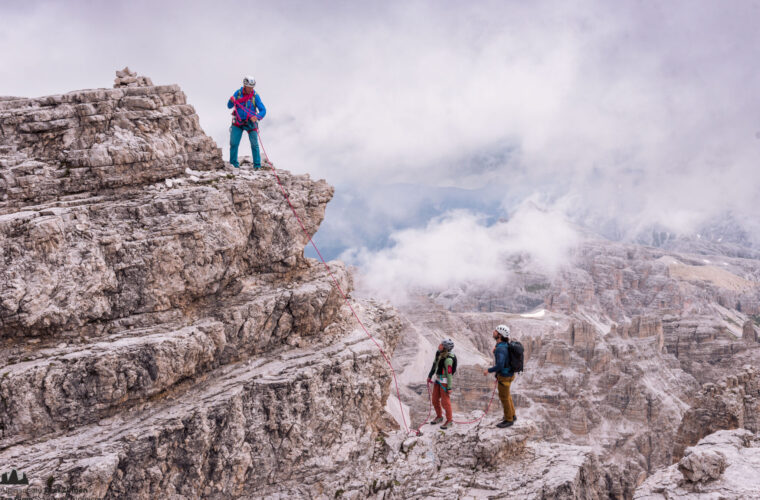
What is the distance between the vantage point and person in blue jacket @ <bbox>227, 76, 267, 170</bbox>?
20.8m

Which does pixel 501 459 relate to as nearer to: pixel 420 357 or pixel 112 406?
pixel 112 406

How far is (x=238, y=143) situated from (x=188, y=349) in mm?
8653

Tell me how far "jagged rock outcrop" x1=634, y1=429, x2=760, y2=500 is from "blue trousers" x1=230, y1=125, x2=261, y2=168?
17.9 m

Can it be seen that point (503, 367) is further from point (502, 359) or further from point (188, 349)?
point (188, 349)

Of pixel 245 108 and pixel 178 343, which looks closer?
pixel 178 343

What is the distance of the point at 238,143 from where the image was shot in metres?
21.4

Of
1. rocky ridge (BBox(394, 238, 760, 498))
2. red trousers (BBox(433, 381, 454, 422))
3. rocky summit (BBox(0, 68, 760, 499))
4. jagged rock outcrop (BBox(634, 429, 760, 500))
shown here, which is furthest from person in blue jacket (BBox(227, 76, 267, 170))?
rocky ridge (BBox(394, 238, 760, 498))

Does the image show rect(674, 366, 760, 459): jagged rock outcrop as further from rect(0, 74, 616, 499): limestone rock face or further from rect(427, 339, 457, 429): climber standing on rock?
rect(427, 339, 457, 429): climber standing on rock

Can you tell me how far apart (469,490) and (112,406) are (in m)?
11.4

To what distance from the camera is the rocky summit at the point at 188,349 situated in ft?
50.3

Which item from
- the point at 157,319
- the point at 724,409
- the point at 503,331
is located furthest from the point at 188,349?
the point at 724,409

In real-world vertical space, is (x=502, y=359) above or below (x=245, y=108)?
below

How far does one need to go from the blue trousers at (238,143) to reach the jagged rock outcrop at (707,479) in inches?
706

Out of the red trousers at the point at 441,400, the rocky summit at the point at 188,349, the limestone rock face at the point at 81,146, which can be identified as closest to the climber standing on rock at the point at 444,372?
the red trousers at the point at 441,400
